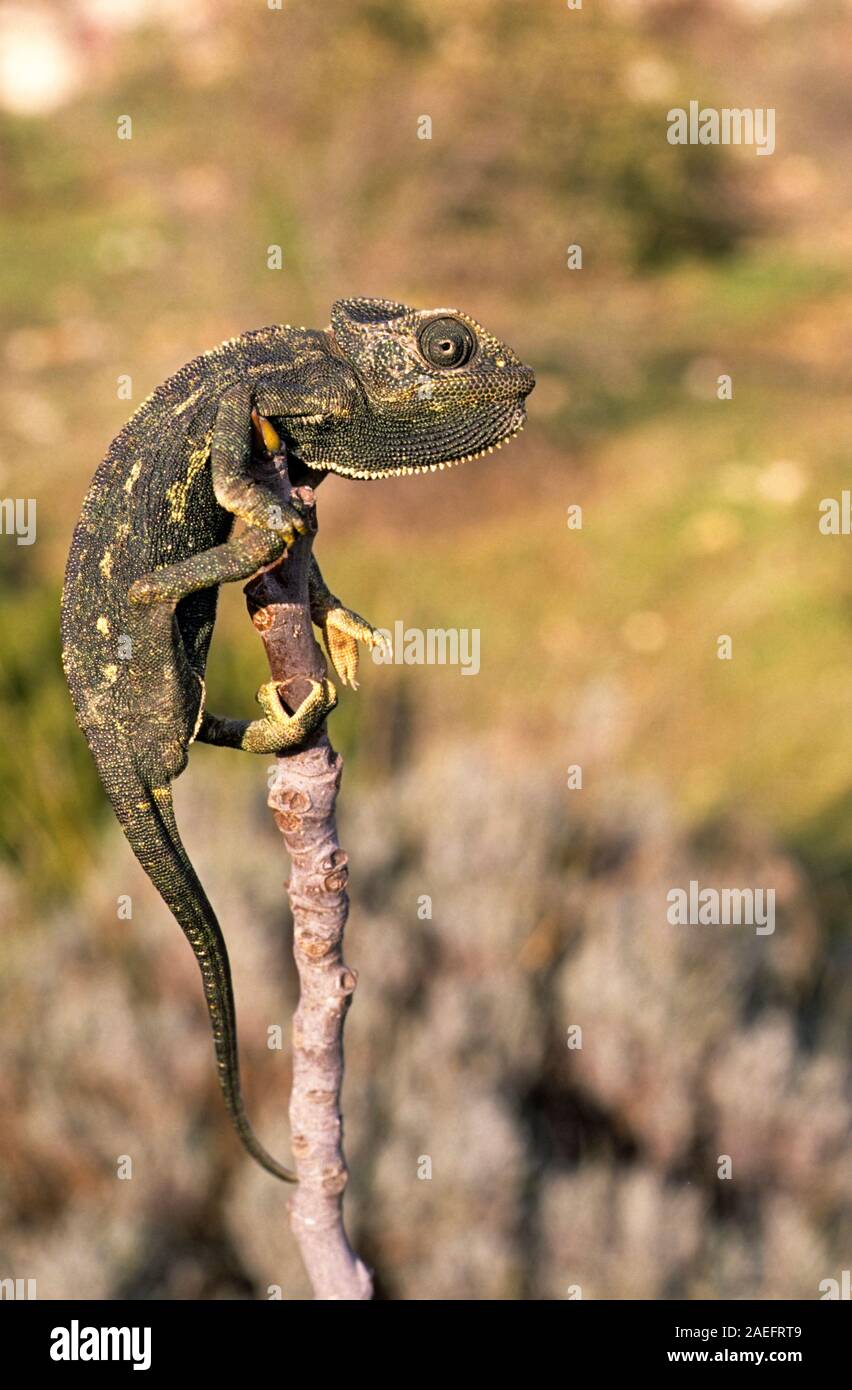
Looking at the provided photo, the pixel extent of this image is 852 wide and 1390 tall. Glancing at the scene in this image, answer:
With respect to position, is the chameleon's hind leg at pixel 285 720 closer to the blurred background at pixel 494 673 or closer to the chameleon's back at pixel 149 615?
the chameleon's back at pixel 149 615

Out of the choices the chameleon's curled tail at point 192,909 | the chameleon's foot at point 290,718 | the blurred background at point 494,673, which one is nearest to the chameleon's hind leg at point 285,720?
the chameleon's foot at point 290,718

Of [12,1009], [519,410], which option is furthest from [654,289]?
[519,410]

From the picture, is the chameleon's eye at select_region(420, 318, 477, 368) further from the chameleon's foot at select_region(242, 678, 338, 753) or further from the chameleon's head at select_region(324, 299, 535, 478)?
the chameleon's foot at select_region(242, 678, 338, 753)

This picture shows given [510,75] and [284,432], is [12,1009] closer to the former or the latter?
[284,432]

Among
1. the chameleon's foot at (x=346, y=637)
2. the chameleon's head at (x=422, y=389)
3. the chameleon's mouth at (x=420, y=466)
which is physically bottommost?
the chameleon's foot at (x=346, y=637)

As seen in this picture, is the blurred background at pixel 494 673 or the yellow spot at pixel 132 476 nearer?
the yellow spot at pixel 132 476

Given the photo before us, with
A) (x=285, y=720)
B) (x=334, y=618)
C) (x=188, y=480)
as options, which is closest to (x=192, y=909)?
(x=285, y=720)

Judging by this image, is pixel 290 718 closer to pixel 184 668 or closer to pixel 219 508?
pixel 184 668
